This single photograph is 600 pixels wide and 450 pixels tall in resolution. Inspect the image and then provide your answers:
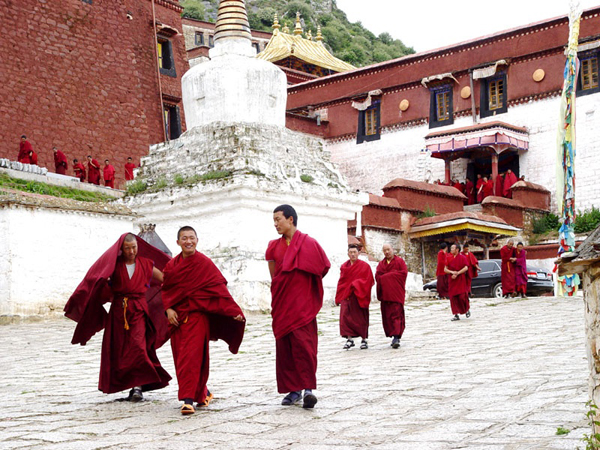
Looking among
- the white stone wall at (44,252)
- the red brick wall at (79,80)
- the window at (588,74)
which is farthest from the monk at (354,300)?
the window at (588,74)

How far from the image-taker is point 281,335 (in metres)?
5.87

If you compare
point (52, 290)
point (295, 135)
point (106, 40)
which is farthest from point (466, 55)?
point (52, 290)

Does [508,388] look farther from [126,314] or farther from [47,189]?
[47,189]

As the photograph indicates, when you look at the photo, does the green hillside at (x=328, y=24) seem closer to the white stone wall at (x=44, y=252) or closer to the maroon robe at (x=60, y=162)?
the maroon robe at (x=60, y=162)

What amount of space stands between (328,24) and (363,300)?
197 ft

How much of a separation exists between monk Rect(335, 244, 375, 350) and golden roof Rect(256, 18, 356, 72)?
94.2 ft

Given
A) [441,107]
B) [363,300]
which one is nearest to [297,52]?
[441,107]

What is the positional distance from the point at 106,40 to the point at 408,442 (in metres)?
21.3

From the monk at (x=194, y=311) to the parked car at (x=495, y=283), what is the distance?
1295 centimetres

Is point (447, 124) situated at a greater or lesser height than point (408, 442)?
greater

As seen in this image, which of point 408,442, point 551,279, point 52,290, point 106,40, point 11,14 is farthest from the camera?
point 106,40

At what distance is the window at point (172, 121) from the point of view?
26.4m

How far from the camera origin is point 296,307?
19.4 feet

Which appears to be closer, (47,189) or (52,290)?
(52,290)
